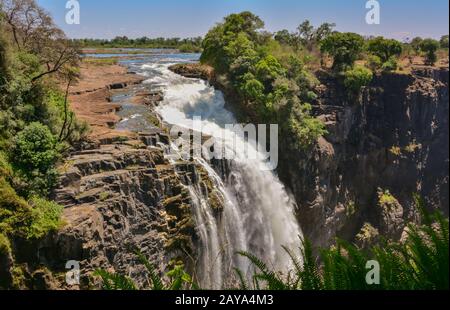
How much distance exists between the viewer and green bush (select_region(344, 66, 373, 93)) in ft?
96.8

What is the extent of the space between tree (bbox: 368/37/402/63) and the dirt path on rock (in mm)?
20744

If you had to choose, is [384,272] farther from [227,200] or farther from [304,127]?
[304,127]

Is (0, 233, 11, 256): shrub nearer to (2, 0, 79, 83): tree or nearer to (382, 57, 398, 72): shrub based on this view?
(2, 0, 79, 83): tree

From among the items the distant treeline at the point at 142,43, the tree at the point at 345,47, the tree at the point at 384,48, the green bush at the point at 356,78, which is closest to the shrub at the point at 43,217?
the green bush at the point at 356,78

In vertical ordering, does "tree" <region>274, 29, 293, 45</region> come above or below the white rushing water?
above

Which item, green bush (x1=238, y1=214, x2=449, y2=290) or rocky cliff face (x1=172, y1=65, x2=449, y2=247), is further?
rocky cliff face (x1=172, y1=65, x2=449, y2=247)

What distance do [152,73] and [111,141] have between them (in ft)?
53.6

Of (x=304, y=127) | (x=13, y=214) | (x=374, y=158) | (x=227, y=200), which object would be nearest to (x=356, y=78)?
(x=374, y=158)

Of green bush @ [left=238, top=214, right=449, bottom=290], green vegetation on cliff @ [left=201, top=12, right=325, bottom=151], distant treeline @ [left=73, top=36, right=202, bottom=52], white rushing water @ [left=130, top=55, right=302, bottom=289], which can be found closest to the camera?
green bush @ [left=238, top=214, right=449, bottom=290]

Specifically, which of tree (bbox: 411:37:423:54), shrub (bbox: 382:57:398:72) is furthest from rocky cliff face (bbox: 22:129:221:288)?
tree (bbox: 411:37:423:54)

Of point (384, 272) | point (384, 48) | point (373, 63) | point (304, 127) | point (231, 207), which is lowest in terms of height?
point (231, 207)

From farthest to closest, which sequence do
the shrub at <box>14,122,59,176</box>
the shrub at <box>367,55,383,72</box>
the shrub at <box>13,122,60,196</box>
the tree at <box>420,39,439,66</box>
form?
the tree at <box>420,39,439,66</box>
the shrub at <box>367,55,383,72</box>
the shrub at <box>14,122,59,176</box>
the shrub at <box>13,122,60,196</box>

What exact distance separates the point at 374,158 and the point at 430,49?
15807mm

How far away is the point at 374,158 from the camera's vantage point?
103ft
